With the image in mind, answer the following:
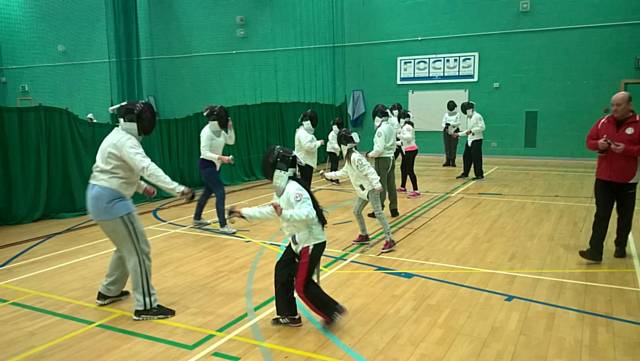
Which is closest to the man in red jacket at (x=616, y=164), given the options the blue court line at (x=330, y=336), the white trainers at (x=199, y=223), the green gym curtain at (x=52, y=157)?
the blue court line at (x=330, y=336)

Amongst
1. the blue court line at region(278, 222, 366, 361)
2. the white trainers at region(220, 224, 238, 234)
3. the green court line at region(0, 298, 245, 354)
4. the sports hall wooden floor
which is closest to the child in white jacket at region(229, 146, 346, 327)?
the blue court line at region(278, 222, 366, 361)

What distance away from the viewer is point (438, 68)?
17.9 meters

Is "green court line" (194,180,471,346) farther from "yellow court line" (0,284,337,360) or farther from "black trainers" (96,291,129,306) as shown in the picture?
"black trainers" (96,291,129,306)

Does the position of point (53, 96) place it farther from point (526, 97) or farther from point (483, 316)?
point (526, 97)

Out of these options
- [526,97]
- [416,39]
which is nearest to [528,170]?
[526,97]

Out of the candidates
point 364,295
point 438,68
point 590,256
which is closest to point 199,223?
point 364,295

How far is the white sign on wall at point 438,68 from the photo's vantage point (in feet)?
57.0

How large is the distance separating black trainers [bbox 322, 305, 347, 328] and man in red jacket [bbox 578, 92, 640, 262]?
11.5ft

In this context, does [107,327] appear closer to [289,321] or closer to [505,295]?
[289,321]

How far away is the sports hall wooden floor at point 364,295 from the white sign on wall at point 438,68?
31.3 ft

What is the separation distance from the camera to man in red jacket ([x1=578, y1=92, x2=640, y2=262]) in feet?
18.7

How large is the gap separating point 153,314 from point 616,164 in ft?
17.2

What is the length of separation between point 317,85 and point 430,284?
Answer: 495 inches

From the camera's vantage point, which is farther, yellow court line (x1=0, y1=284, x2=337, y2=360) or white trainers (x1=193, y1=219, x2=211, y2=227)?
white trainers (x1=193, y1=219, x2=211, y2=227)
